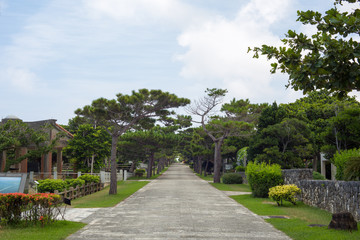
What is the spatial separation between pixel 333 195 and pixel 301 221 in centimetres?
280

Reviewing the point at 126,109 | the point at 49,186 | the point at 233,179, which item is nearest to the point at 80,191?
the point at 49,186

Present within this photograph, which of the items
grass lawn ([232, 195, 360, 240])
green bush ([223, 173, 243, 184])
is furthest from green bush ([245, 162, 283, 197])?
green bush ([223, 173, 243, 184])

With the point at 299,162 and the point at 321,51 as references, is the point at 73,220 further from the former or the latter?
the point at 299,162

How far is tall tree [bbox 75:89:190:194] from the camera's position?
25234mm

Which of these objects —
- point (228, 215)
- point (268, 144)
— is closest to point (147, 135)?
point (268, 144)

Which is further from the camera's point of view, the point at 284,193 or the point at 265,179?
the point at 265,179

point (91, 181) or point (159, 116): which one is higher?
point (159, 116)

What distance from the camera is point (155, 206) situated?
55.9 ft

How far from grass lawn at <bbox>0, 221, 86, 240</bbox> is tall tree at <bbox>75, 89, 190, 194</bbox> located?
517 inches

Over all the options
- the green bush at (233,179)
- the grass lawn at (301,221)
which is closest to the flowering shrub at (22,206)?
the grass lawn at (301,221)

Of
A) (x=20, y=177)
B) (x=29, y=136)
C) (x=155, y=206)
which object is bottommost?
(x=155, y=206)

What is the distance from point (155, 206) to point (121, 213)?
8.42 ft

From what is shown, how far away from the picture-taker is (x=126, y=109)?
2617cm

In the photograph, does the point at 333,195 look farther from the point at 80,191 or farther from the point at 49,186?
the point at 80,191
